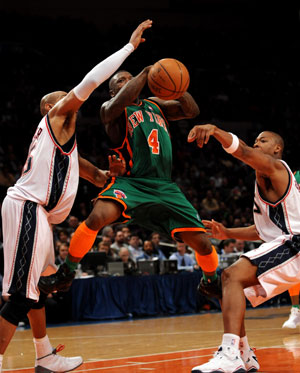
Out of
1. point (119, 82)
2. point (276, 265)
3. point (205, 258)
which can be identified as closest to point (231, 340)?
point (276, 265)

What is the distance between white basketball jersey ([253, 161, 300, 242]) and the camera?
4.95m

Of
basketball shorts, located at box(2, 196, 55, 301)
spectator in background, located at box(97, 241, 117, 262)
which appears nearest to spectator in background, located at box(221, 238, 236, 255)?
spectator in background, located at box(97, 241, 117, 262)

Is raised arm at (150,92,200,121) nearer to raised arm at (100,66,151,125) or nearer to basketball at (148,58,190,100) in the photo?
basketball at (148,58,190,100)

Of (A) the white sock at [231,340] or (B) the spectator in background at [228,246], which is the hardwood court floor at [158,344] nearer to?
(A) the white sock at [231,340]

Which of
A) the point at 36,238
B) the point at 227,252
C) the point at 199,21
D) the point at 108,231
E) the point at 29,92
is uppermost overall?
the point at 199,21

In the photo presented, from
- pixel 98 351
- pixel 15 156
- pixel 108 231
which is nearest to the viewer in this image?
pixel 98 351

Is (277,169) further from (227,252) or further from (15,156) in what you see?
(15,156)

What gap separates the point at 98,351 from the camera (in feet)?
23.4

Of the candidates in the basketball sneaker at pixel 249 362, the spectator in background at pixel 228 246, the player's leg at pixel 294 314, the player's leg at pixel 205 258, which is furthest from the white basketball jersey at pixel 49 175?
the spectator in background at pixel 228 246

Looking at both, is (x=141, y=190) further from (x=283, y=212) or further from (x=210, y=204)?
(x=210, y=204)

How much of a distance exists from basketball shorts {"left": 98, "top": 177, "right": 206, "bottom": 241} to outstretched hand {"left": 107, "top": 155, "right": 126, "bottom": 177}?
2.7 inches

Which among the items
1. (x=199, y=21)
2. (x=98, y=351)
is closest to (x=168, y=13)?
(x=199, y=21)

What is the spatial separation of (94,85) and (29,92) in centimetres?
1563

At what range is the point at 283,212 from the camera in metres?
4.95
